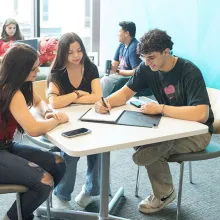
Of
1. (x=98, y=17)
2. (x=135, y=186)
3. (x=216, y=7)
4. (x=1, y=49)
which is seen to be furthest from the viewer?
(x=98, y=17)

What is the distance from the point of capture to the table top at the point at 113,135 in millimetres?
1502

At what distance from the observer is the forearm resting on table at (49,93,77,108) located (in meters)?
2.13

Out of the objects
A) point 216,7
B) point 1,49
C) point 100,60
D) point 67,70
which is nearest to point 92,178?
point 67,70

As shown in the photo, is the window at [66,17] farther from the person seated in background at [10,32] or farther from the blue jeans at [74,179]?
the blue jeans at [74,179]

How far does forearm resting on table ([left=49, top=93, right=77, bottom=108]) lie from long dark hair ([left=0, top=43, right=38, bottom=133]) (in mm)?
389

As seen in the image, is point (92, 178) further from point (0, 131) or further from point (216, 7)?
point (216, 7)

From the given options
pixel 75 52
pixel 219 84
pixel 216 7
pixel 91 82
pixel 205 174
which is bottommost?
pixel 205 174

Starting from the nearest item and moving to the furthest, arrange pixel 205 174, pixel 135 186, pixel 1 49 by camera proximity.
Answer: pixel 135 186, pixel 205 174, pixel 1 49

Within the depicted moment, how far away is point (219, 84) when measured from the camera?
3844 mm

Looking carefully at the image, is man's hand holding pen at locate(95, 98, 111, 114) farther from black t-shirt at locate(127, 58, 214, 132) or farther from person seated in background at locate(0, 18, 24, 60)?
person seated in background at locate(0, 18, 24, 60)

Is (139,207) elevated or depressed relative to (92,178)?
depressed

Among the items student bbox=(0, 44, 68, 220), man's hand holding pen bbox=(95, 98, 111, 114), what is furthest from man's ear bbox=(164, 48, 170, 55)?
student bbox=(0, 44, 68, 220)

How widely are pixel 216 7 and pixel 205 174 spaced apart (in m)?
1.81

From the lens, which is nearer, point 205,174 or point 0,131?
point 0,131
